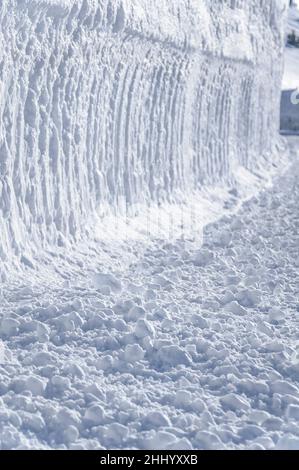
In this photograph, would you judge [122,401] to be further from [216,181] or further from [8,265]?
[216,181]

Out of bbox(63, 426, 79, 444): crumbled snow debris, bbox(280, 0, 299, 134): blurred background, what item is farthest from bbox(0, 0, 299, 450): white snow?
bbox(280, 0, 299, 134): blurred background

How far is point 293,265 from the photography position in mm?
7793

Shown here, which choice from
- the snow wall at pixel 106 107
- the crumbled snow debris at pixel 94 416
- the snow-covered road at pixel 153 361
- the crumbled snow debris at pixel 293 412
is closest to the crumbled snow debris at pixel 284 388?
the snow-covered road at pixel 153 361

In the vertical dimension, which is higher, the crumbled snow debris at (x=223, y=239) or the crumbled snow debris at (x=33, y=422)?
the crumbled snow debris at (x=33, y=422)

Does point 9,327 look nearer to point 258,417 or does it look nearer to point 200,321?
point 200,321

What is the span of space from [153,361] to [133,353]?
11 cm

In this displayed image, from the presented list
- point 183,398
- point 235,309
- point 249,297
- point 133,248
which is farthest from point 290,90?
point 183,398

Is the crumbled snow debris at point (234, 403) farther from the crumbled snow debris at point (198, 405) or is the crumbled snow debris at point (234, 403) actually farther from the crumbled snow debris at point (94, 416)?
the crumbled snow debris at point (94, 416)

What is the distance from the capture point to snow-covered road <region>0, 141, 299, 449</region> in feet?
13.1

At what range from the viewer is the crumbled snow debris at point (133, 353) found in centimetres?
487

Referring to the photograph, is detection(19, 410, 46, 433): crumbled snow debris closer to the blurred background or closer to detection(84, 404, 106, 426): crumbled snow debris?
detection(84, 404, 106, 426): crumbled snow debris

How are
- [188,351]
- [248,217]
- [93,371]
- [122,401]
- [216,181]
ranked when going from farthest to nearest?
[216,181] < [248,217] < [188,351] < [93,371] < [122,401]

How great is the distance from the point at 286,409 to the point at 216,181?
848cm
